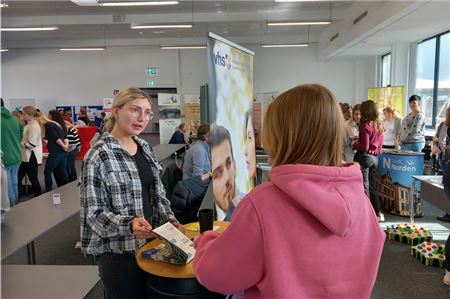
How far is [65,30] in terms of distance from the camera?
1130cm

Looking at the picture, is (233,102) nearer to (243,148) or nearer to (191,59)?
(243,148)

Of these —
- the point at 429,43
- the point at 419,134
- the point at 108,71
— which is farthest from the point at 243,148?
the point at 108,71

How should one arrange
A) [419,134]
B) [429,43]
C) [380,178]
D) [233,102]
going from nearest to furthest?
[233,102] → [380,178] → [419,134] → [429,43]

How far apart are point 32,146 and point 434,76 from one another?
310 inches

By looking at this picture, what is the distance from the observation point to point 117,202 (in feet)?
5.16

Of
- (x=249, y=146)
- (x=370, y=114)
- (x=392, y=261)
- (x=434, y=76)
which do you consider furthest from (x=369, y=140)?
(x=434, y=76)

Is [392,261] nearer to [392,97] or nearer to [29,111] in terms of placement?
[392,97]

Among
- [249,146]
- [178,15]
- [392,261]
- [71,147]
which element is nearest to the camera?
[249,146]

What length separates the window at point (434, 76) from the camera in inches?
299

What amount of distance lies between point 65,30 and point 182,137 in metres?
5.77

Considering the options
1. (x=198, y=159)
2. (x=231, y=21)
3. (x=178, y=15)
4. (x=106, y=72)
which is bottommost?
(x=198, y=159)

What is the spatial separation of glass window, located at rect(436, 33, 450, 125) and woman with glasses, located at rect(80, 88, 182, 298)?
7.49 metres

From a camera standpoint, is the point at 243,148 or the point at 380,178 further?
the point at 380,178

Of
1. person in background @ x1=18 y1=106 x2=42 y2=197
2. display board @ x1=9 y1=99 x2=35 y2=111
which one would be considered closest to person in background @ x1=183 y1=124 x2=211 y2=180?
person in background @ x1=18 y1=106 x2=42 y2=197
